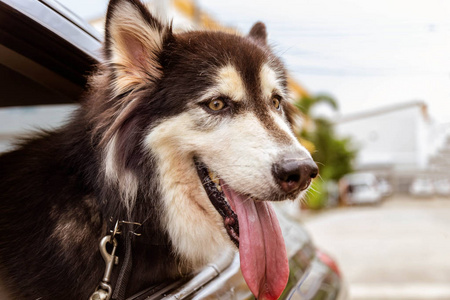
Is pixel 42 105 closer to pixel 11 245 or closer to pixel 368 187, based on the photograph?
pixel 11 245

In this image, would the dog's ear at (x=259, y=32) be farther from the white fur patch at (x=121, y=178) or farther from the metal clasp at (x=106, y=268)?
the metal clasp at (x=106, y=268)

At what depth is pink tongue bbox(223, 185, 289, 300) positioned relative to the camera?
6.17 feet

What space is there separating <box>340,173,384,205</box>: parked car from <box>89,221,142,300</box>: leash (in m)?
35.2

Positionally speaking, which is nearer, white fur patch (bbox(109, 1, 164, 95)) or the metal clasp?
the metal clasp

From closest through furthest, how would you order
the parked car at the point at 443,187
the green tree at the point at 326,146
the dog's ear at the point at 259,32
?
the dog's ear at the point at 259,32
the parked car at the point at 443,187
the green tree at the point at 326,146

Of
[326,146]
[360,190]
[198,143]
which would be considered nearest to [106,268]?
[198,143]

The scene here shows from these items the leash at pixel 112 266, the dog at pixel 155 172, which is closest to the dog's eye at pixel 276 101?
the dog at pixel 155 172

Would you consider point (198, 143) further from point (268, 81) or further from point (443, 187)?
point (443, 187)

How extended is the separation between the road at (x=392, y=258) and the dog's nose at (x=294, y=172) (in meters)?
6.10

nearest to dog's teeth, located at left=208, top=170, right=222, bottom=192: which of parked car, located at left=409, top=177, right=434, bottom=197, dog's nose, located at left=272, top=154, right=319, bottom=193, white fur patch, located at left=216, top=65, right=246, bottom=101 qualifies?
dog's nose, located at left=272, top=154, right=319, bottom=193

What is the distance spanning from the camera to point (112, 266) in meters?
1.75

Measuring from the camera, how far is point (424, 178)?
37625 millimetres

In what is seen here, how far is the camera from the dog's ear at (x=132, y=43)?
2119mm

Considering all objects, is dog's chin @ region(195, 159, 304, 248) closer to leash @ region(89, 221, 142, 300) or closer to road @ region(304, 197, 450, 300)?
leash @ region(89, 221, 142, 300)
